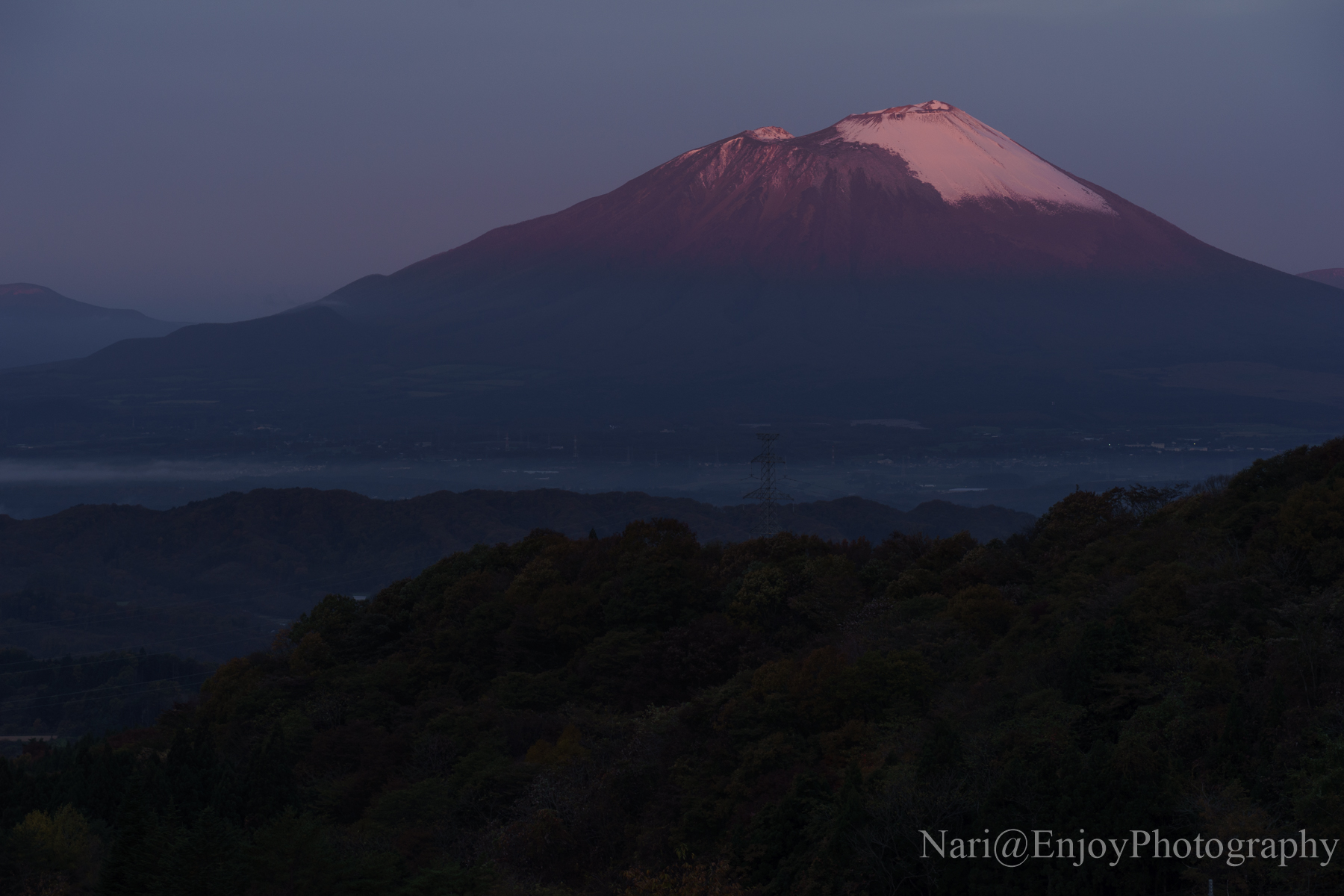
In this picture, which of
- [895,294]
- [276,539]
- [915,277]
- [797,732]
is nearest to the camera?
[797,732]

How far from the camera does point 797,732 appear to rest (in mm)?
21375

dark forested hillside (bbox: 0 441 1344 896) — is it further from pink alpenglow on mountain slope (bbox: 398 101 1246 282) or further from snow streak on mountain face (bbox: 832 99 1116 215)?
snow streak on mountain face (bbox: 832 99 1116 215)

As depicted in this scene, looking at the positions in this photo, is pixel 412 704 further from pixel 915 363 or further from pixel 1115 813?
pixel 915 363

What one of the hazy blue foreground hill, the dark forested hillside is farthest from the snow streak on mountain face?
the dark forested hillside

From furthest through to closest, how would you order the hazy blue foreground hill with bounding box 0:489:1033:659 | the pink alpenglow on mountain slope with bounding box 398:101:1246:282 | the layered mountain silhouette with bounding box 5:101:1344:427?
1. the pink alpenglow on mountain slope with bounding box 398:101:1246:282
2. the layered mountain silhouette with bounding box 5:101:1344:427
3. the hazy blue foreground hill with bounding box 0:489:1033:659

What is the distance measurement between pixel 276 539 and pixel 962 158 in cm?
12791

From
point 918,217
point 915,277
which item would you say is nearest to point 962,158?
point 918,217

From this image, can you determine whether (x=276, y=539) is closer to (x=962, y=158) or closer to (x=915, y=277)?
(x=915, y=277)

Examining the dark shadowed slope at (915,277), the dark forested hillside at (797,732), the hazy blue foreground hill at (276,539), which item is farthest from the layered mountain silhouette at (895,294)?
the dark forested hillside at (797,732)

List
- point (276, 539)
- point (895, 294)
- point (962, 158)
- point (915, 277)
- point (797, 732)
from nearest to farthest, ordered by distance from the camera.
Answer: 1. point (797, 732)
2. point (276, 539)
3. point (895, 294)
4. point (915, 277)
5. point (962, 158)

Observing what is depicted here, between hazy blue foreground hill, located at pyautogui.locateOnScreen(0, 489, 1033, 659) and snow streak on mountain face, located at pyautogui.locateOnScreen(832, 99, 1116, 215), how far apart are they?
10104 centimetres

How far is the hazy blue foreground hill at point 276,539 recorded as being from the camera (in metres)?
87.7

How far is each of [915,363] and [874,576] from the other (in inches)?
5782

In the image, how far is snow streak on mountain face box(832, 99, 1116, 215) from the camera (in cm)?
19250
